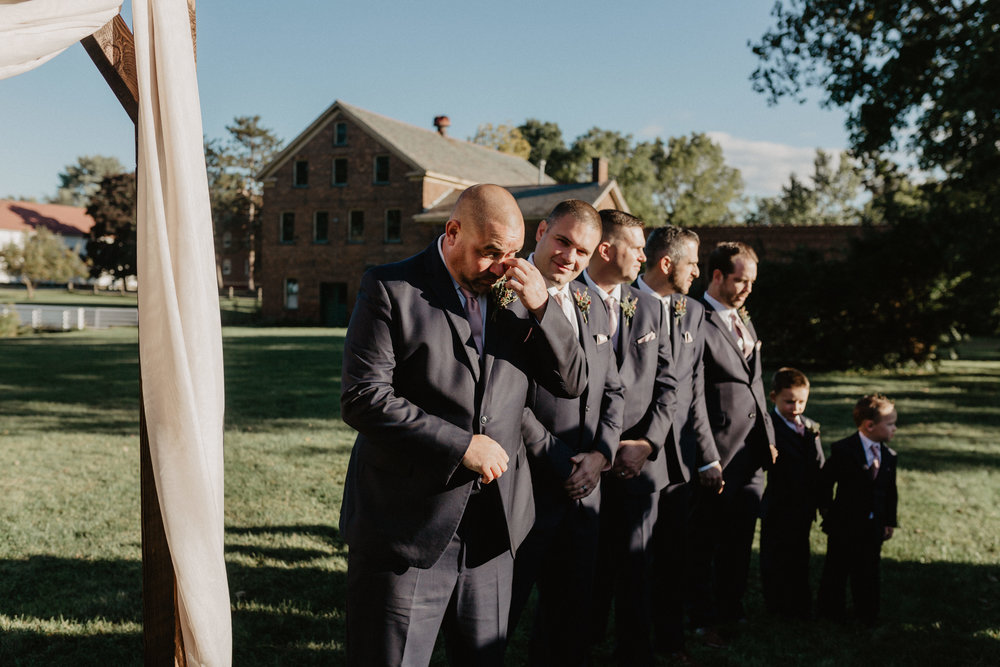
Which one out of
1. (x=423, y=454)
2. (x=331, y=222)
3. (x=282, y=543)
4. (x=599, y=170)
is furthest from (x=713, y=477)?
(x=331, y=222)

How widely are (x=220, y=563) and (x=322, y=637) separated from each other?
2.19 m

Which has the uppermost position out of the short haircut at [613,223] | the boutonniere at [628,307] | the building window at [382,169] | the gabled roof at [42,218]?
the gabled roof at [42,218]

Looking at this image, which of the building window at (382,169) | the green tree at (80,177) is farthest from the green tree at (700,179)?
the green tree at (80,177)

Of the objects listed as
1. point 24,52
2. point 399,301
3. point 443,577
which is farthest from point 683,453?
point 24,52

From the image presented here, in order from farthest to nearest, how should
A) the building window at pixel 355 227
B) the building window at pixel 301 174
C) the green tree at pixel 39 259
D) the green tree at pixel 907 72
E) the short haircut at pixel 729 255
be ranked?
the green tree at pixel 39 259 < the building window at pixel 301 174 < the building window at pixel 355 227 < the green tree at pixel 907 72 < the short haircut at pixel 729 255

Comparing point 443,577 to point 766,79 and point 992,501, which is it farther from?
point 766,79

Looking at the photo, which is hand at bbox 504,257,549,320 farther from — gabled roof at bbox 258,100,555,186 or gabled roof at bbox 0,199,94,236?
gabled roof at bbox 0,199,94,236

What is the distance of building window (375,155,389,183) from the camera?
41625 millimetres

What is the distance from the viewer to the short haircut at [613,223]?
4.21 meters

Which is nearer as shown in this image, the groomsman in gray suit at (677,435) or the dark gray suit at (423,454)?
the dark gray suit at (423,454)

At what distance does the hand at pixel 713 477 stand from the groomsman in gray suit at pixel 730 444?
6.5 inches

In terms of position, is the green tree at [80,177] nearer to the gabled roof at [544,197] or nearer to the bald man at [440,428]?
the gabled roof at [544,197]

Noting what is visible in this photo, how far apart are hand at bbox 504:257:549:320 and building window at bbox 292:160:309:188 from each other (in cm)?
4348

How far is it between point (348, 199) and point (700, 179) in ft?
122
